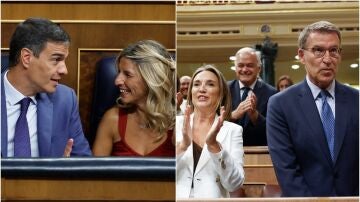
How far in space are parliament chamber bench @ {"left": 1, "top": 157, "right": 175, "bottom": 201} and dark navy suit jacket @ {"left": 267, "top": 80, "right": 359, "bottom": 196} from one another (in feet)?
1.58

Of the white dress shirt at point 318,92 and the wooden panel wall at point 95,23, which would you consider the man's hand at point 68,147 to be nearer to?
the wooden panel wall at point 95,23

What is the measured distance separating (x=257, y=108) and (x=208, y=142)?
0.82 ft

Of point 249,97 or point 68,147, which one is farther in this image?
point 249,97

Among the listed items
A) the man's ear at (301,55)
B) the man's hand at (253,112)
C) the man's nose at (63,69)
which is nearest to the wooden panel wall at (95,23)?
the man's nose at (63,69)

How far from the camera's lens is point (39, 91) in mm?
2736

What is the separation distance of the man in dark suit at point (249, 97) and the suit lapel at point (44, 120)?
0.72 m

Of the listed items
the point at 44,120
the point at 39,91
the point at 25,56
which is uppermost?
the point at 25,56

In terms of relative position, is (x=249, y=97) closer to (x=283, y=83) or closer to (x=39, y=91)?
(x=283, y=83)

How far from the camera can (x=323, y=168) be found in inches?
107

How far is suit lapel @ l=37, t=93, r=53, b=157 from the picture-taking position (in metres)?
2.70

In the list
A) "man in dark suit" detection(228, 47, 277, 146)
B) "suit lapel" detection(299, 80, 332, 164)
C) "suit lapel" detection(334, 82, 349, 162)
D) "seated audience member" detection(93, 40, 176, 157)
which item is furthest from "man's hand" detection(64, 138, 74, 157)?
"suit lapel" detection(334, 82, 349, 162)

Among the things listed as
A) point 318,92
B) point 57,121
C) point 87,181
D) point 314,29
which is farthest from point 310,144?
point 57,121

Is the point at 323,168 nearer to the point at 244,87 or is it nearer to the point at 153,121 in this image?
the point at 244,87

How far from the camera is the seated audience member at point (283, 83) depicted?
9.05 ft
